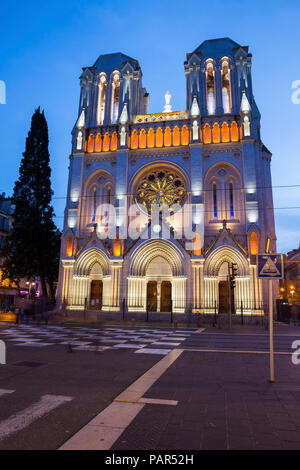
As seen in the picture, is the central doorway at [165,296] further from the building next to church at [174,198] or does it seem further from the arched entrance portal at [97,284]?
the arched entrance portal at [97,284]

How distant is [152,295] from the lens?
3045 cm

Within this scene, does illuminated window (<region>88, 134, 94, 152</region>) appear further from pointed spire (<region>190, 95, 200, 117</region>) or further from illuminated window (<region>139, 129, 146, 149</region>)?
pointed spire (<region>190, 95, 200, 117</region>)

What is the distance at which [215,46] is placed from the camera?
3562 centimetres

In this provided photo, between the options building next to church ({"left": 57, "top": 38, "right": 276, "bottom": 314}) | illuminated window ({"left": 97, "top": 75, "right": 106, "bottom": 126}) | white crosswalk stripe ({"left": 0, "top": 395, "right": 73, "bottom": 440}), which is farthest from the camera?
illuminated window ({"left": 97, "top": 75, "right": 106, "bottom": 126})

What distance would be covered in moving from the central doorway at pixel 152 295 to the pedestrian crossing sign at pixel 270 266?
2385 cm

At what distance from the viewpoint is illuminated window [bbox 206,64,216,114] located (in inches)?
1344

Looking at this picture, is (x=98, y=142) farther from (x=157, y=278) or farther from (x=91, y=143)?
(x=157, y=278)

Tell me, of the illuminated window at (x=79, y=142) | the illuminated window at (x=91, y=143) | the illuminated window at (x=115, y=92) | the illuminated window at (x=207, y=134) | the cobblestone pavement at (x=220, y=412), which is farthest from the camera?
the illuminated window at (x=115, y=92)

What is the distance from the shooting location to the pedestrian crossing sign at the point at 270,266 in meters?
6.68

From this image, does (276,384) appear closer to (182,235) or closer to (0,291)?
(182,235)

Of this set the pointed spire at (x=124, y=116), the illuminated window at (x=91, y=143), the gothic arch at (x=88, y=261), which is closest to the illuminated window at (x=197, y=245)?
the gothic arch at (x=88, y=261)

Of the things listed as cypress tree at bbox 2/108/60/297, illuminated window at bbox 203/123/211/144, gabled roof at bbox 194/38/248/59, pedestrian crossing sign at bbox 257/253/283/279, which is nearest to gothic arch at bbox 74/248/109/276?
cypress tree at bbox 2/108/60/297

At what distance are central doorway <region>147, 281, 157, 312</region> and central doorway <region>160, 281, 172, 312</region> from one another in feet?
2.39

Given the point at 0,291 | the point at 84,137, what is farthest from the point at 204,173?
the point at 0,291
